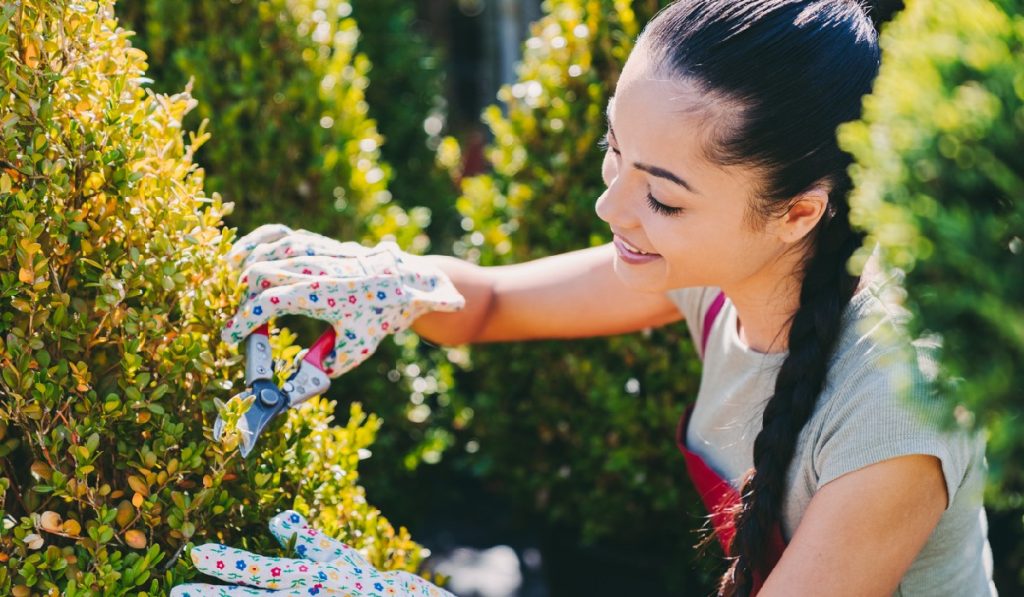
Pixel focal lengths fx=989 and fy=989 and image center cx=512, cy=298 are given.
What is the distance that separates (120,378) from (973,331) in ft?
3.82

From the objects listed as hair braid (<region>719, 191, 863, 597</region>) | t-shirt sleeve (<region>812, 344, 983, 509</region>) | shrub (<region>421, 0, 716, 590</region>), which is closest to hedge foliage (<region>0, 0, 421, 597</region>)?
hair braid (<region>719, 191, 863, 597</region>)

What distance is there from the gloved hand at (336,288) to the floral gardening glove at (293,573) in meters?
0.35

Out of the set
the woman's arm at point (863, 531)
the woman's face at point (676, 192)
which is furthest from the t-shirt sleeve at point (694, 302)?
the woman's arm at point (863, 531)

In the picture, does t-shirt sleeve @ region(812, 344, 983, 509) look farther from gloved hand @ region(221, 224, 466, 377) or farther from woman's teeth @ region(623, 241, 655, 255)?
gloved hand @ region(221, 224, 466, 377)

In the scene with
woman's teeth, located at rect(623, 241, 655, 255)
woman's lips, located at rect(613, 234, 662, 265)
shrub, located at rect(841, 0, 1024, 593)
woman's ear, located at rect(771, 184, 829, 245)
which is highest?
shrub, located at rect(841, 0, 1024, 593)

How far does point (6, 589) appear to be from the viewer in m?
1.39

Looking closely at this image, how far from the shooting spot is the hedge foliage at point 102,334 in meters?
1.40

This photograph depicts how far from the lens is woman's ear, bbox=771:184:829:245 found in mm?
1634

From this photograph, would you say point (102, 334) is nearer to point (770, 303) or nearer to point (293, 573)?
point (293, 573)

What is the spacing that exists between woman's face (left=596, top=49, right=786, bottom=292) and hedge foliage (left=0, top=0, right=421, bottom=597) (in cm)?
68

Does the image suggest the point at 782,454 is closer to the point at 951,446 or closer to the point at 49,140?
the point at 951,446

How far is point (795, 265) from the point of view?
1779mm

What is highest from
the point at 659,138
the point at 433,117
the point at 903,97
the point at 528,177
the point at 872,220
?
the point at 903,97

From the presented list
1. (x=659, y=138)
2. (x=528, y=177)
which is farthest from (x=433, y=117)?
(x=659, y=138)
